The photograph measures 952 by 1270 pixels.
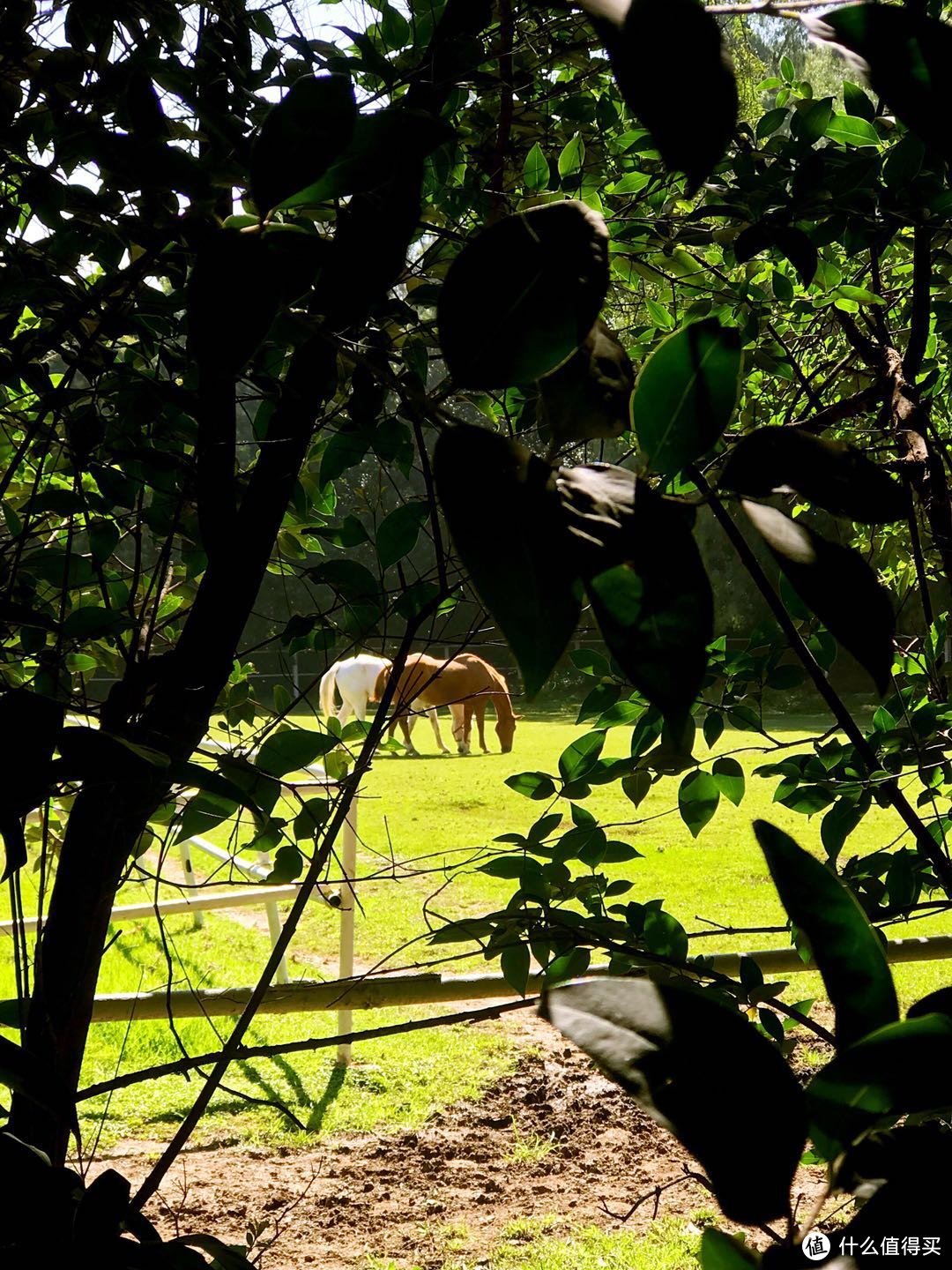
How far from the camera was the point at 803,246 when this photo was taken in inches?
26.9

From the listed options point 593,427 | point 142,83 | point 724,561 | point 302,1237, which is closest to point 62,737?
point 593,427

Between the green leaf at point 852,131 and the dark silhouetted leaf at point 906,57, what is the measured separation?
2.28 feet

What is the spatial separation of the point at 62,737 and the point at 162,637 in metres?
0.84

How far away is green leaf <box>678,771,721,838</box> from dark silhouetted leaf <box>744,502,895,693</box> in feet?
2.37

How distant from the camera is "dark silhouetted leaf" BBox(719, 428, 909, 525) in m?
0.27

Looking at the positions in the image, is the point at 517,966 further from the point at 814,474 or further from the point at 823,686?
the point at 814,474

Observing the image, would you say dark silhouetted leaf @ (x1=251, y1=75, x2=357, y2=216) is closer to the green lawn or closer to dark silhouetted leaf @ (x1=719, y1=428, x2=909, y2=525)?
dark silhouetted leaf @ (x1=719, y1=428, x2=909, y2=525)

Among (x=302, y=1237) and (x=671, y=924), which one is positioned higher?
(x=671, y=924)

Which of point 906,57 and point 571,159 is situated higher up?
point 571,159

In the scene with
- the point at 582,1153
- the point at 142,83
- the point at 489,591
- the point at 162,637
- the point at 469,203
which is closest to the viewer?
the point at 489,591

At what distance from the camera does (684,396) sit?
0.83 ft

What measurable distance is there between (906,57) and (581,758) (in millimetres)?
774

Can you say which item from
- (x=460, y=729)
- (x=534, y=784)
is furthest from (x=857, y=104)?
(x=460, y=729)

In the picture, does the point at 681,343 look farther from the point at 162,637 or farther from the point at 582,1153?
the point at 582,1153
